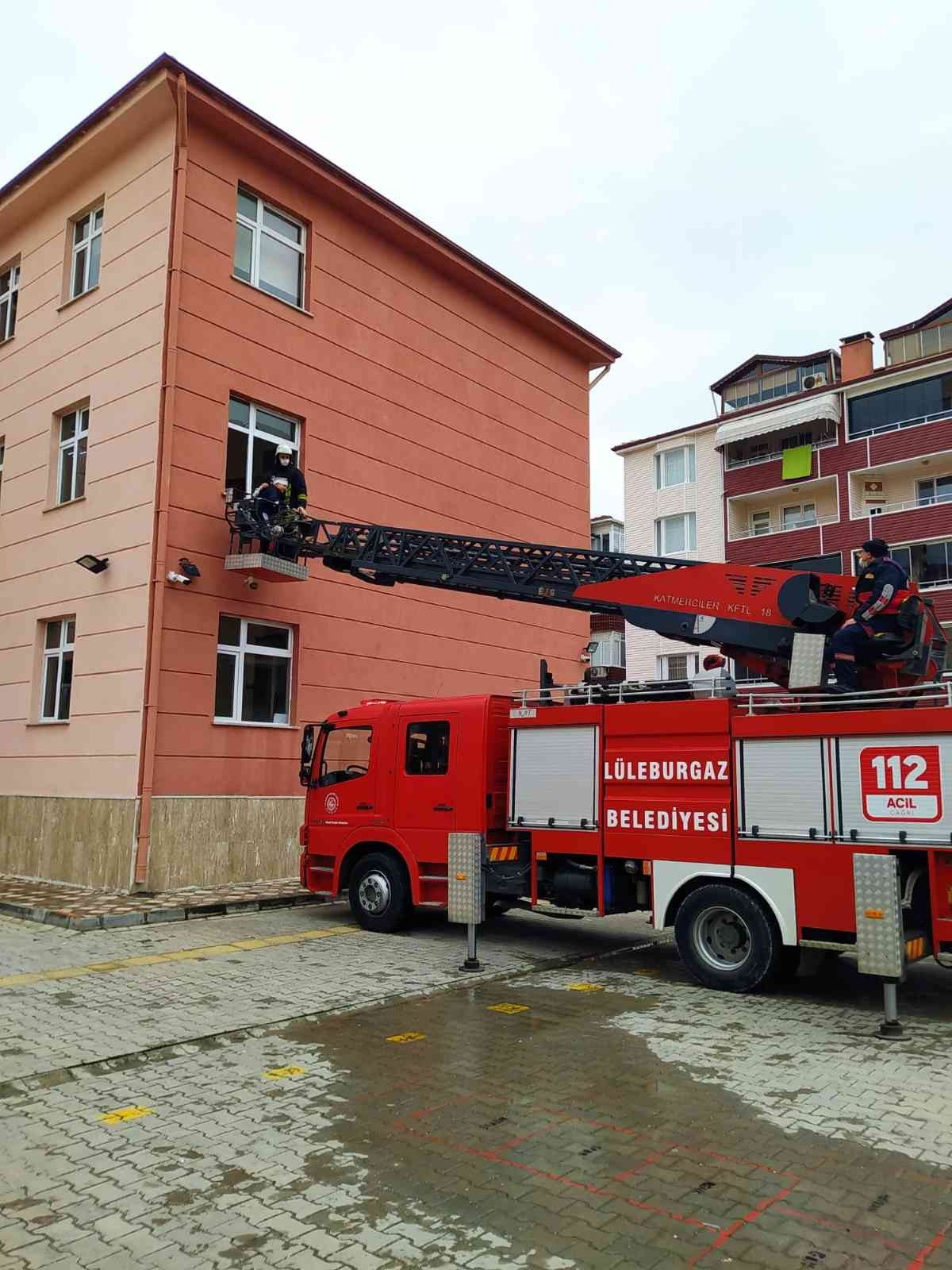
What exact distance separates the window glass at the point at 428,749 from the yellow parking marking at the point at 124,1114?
5.30 metres

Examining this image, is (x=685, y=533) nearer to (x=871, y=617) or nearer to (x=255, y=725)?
(x=255, y=725)

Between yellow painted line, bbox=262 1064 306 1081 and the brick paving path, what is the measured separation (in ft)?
18.4

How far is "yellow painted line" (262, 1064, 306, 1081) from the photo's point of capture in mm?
5591

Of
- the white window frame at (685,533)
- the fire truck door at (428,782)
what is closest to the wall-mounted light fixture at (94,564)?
the fire truck door at (428,782)

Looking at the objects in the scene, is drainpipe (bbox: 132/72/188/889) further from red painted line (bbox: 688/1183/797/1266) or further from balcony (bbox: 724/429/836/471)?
balcony (bbox: 724/429/836/471)

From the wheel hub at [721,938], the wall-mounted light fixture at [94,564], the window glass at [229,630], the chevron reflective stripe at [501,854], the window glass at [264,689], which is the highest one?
the wall-mounted light fixture at [94,564]

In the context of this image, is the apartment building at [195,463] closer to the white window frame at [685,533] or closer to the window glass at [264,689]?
the window glass at [264,689]

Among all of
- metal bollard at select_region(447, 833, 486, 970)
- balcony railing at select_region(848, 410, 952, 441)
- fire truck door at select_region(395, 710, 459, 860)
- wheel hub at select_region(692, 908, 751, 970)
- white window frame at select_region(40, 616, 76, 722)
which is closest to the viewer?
wheel hub at select_region(692, 908, 751, 970)

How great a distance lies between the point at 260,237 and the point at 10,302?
5.59 m

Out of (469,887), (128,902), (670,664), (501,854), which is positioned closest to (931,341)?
(670,664)

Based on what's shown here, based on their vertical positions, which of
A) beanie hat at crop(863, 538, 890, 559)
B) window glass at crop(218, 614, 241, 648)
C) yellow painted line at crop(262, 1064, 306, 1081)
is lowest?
yellow painted line at crop(262, 1064, 306, 1081)

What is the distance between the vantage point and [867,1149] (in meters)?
4.54

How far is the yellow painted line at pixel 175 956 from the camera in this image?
817 cm

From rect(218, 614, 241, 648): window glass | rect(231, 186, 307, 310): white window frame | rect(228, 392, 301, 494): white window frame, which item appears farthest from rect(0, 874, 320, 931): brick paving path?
rect(231, 186, 307, 310): white window frame
